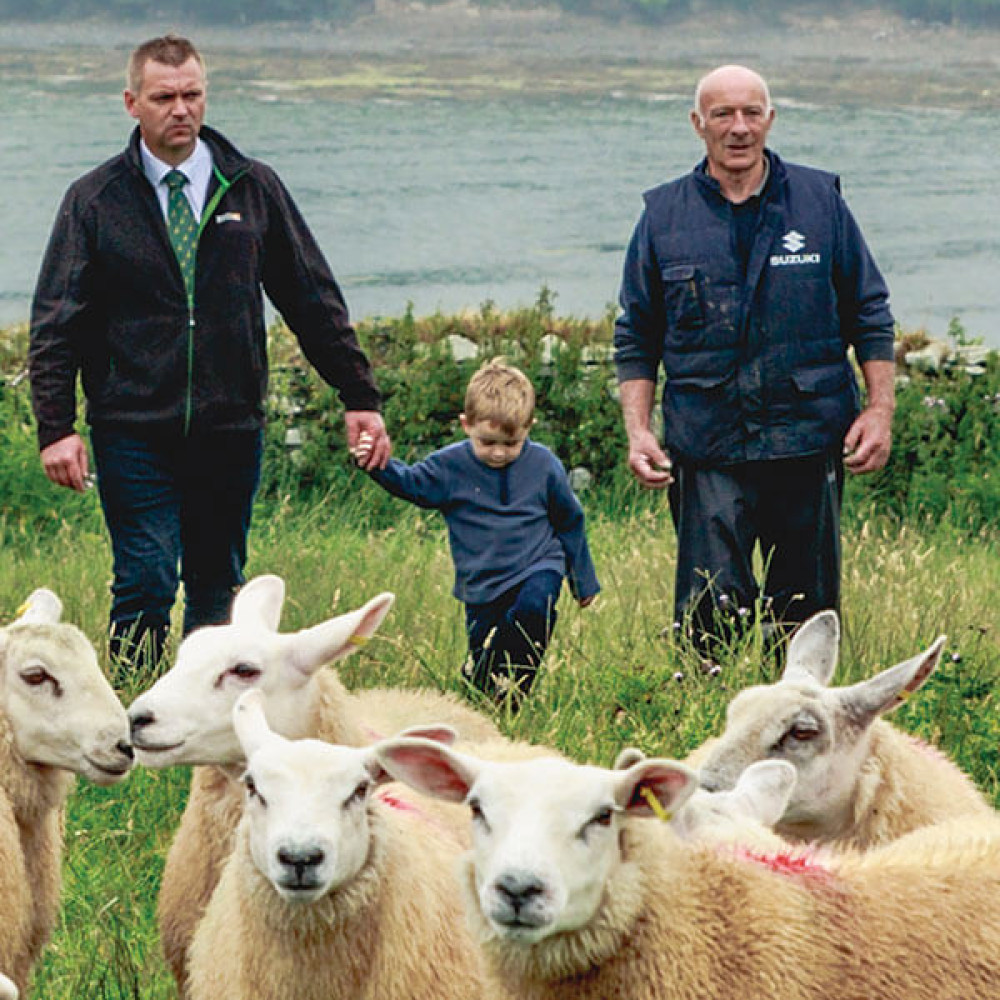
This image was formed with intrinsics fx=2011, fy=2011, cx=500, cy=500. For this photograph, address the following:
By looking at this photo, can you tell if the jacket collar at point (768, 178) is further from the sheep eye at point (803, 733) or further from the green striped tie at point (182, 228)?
the sheep eye at point (803, 733)

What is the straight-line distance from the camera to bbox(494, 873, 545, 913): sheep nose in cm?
389

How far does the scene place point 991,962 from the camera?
14.6ft

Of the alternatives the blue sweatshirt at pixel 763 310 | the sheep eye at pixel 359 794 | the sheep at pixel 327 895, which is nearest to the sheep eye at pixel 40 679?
the sheep at pixel 327 895

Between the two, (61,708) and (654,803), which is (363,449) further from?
(654,803)

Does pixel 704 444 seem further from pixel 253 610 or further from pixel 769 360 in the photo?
pixel 253 610

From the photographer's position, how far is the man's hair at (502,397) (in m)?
7.09

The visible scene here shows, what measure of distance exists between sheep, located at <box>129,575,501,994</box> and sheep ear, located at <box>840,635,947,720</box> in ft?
4.24

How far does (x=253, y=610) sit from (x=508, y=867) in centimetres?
192

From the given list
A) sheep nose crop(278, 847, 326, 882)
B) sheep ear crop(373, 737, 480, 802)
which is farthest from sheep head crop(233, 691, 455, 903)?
sheep ear crop(373, 737, 480, 802)

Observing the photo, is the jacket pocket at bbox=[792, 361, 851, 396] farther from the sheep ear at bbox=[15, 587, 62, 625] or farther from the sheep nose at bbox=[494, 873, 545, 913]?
the sheep nose at bbox=[494, 873, 545, 913]

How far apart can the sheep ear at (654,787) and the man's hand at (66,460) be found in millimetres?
3579

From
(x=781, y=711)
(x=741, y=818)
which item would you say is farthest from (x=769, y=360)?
(x=741, y=818)

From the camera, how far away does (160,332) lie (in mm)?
7180

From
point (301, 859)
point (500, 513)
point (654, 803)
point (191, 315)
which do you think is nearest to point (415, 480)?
point (500, 513)
